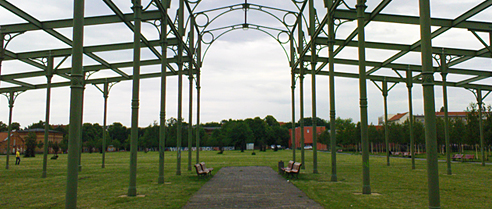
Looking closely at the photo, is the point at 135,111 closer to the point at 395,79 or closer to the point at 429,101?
the point at 429,101

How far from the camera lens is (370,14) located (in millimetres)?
13367

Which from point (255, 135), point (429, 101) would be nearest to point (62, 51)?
point (429, 101)

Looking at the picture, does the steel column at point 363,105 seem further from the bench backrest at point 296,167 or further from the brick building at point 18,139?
Result: the brick building at point 18,139

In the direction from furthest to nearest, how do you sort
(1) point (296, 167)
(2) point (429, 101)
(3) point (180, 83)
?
(3) point (180, 83) → (1) point (296, 167) → (2) point (429, 101)

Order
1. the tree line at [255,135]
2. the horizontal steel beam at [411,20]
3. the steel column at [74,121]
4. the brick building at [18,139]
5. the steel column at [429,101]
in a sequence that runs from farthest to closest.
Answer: the brick building at [18,139], the tree line at [255,135], the horizontal steel beam at [411,20], the steel column at [74,121], the steel column at [429,101]

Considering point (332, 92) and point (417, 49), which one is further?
point (417, 49)

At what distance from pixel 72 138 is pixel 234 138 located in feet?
271

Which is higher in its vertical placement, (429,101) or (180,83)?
(180,83)

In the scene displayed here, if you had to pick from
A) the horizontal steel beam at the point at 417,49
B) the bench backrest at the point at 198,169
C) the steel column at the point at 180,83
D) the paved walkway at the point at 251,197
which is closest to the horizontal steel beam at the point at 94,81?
the steel column at the point at 180,83

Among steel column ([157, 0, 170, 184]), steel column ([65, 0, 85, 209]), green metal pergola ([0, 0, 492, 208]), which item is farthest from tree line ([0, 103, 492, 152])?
steel column ([65, 0, 85, 209])

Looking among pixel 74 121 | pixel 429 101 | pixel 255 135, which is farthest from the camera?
pixel 255 135

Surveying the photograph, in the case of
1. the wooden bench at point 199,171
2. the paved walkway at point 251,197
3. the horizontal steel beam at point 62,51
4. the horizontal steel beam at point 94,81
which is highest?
the horizontal steel beam at point 62,51

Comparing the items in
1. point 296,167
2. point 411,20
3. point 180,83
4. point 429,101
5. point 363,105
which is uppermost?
point 411,20

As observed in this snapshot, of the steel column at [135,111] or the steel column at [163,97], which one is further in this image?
the steel column at [163,97]
